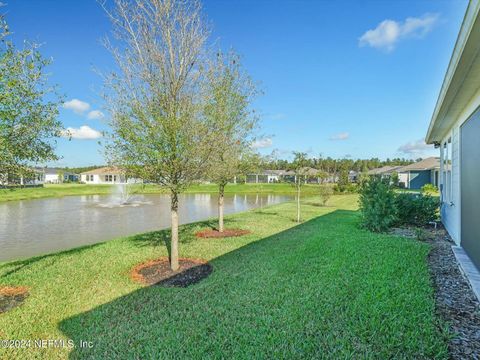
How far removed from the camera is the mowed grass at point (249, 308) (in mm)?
2971

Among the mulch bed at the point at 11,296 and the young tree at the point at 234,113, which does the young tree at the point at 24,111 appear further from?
the young tree at the point at 234,113

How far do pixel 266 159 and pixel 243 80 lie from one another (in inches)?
123

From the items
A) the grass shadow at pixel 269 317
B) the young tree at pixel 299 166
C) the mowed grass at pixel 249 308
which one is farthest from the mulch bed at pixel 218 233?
the young tree at pixel 299 166

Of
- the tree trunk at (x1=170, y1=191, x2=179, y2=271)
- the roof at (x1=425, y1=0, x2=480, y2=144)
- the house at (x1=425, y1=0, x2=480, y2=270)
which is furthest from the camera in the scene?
the tree trunk at (x1=170, y1=191, x2=179, y2=271)

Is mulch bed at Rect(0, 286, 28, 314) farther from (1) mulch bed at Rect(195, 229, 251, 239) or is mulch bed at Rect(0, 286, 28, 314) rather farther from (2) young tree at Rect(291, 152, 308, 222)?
(2) young tree at Rect(291, 152, 308, 222)

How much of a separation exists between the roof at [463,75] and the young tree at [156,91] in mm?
4169

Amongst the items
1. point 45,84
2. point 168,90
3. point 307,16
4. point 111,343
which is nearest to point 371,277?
point 111,343

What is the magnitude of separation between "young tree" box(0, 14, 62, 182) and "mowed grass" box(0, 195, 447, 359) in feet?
7.36

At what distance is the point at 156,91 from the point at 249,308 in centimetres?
416

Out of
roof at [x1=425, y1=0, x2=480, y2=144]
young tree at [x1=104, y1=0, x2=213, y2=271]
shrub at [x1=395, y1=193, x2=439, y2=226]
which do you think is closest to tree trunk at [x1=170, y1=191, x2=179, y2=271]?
young tree at [x1=104, y1=0, x2=213, y2=271]

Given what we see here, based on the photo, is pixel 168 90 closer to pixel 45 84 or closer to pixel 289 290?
pixel 45 84

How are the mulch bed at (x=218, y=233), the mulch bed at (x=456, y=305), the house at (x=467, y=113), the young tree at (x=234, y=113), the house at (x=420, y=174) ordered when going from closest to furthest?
the mulch bed at (x=456, y=305)
the house at (x=467, y=113)
the young tree at (x=234, y=113)
the mulch bed at (x=218, y=233)
the house at (x=420, y=174)

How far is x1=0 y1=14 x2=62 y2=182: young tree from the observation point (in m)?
4.10

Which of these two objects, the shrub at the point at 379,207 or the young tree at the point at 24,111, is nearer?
the young tree at the point at 24,111
